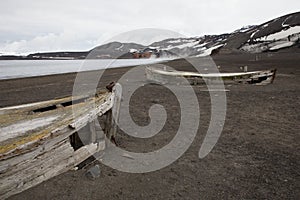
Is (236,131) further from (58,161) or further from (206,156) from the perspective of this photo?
(58,161)

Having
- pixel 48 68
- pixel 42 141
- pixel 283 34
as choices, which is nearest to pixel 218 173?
pixel 42 141

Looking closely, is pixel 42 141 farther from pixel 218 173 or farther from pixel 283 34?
pixel 283 34

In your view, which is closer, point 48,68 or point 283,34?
point 48,68

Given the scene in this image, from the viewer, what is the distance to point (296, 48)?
52469 millimetres

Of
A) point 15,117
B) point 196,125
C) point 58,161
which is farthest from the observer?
point 196,125

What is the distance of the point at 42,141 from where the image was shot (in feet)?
10.4

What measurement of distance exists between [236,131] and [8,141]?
5.09 m

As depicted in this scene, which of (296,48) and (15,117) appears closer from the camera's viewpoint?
(15,117)

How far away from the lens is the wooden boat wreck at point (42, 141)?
291 cm

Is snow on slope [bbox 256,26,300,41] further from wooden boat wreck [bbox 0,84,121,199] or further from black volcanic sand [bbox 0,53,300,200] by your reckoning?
wooden boat wreck [bbox 0,84,121,199]

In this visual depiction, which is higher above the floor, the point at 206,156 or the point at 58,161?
the point at 58,161

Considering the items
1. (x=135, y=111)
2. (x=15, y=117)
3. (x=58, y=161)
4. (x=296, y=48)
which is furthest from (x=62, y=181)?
(x=296, y=48)

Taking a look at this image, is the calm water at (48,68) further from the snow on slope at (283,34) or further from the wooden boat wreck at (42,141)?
the wooden boat wreck at (42,141)

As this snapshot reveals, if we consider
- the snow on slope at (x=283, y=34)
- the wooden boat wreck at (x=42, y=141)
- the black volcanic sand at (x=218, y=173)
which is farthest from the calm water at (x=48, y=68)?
the black volcanic sand at (x=218, y=173)
